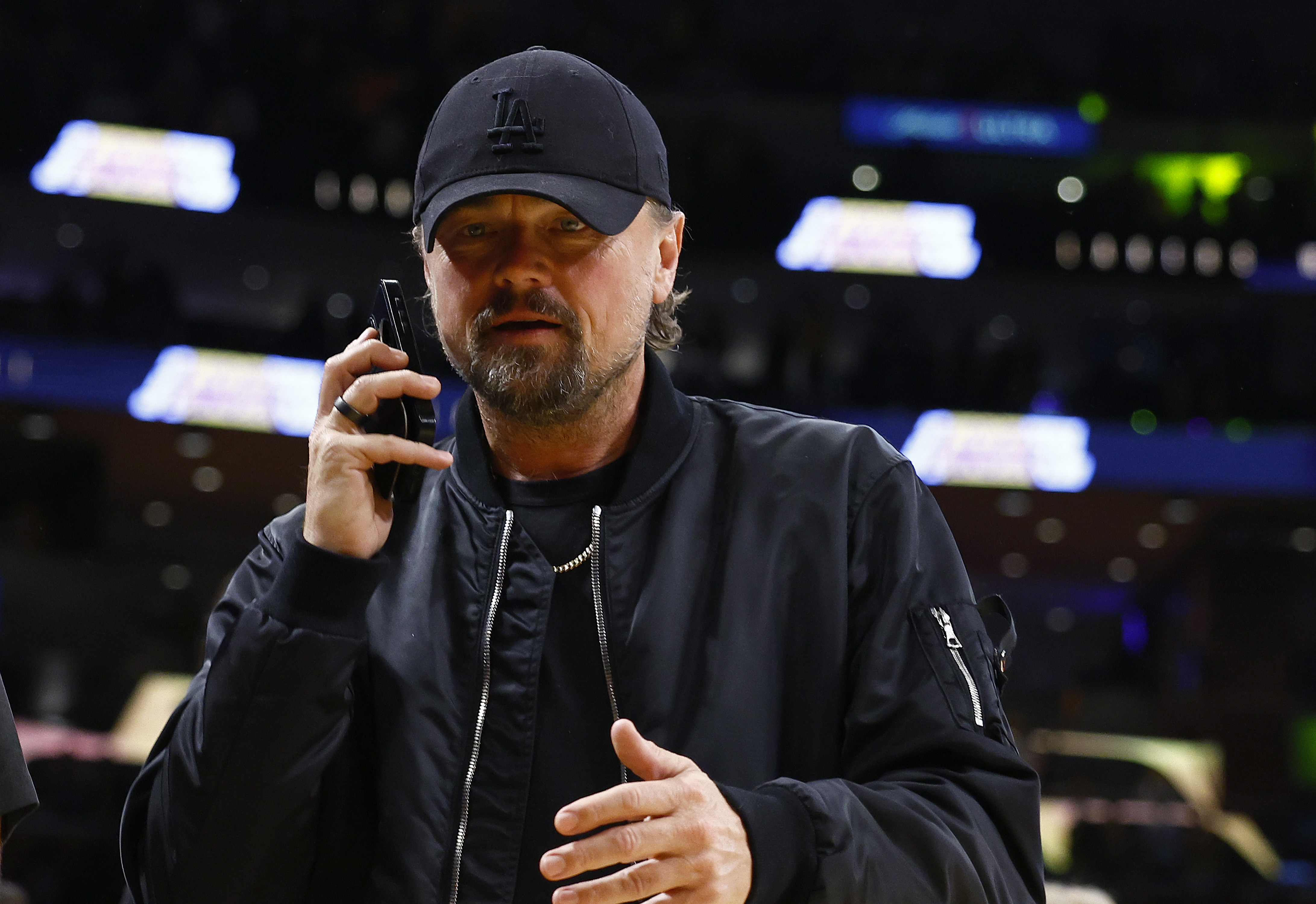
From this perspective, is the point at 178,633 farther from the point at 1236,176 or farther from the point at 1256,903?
the point at 1236,176

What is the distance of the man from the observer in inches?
51.1

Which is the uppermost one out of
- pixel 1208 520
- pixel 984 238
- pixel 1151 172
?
pixel 1151 172

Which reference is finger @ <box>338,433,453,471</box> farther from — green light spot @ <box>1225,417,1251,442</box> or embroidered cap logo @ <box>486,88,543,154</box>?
green light spot @ <box>1225,417,1251,442</box>

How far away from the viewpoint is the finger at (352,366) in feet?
4.68

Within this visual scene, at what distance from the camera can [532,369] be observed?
1405 millimetres

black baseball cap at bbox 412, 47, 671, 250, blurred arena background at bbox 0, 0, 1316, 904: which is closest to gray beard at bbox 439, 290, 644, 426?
black baseball cap at bbox 412, 47, 671, 250

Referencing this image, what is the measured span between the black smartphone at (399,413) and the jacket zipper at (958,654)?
1.85 ft

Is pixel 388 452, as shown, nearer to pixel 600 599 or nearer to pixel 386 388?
pixel 386 388

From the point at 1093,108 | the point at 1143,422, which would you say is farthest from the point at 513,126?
the point at 1093,108

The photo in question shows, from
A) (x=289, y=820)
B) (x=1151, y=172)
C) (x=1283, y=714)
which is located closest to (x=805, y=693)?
(x=289, y=820)

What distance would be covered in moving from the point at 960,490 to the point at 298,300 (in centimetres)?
492

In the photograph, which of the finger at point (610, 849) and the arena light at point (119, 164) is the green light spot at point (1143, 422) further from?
the finger at point (610, 849)

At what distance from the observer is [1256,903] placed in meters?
7.63

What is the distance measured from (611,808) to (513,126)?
75cm
